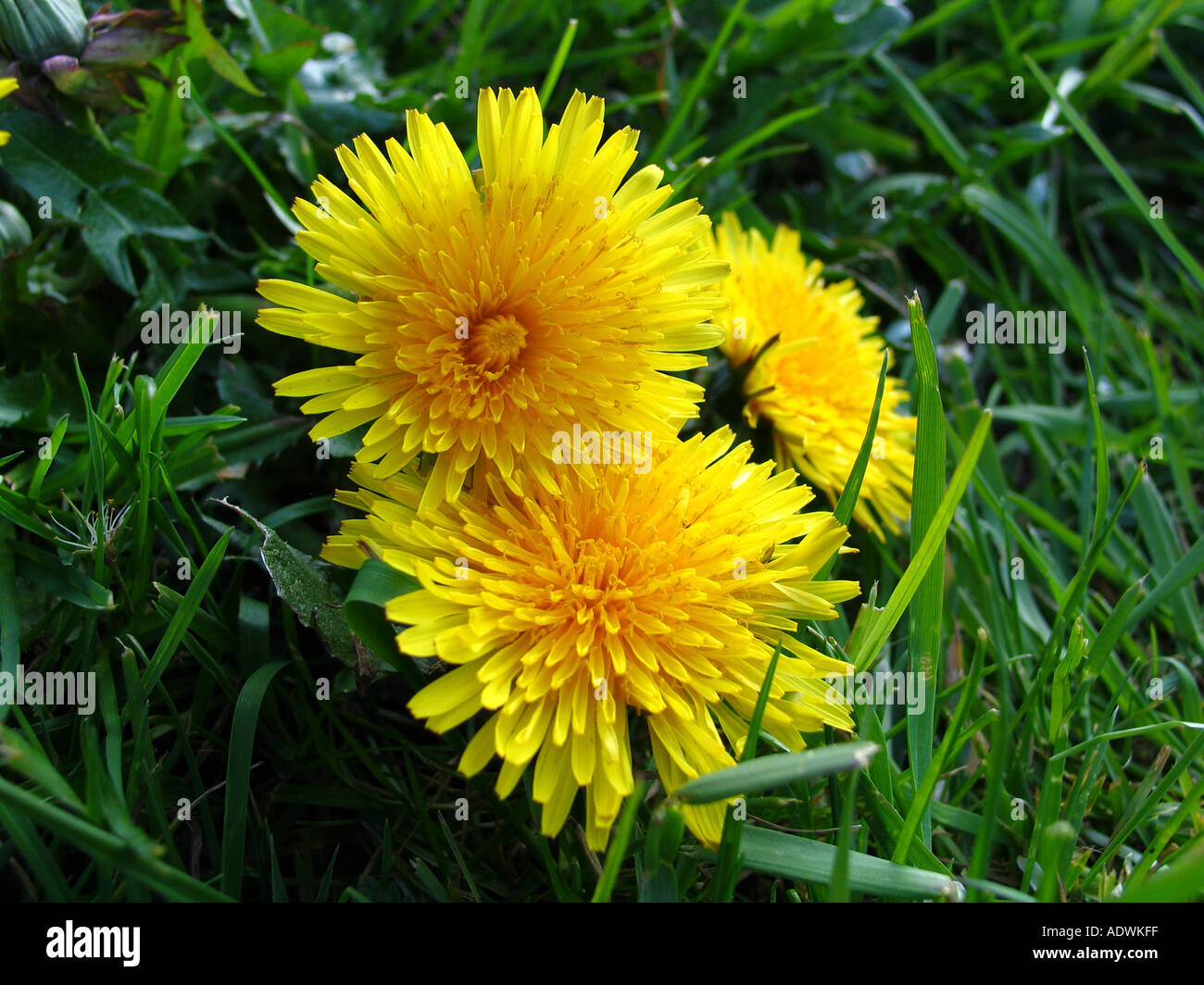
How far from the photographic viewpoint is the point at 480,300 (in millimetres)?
1612

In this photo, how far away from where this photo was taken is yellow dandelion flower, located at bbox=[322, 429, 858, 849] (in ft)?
4.80

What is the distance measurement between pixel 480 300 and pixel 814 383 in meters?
0.91

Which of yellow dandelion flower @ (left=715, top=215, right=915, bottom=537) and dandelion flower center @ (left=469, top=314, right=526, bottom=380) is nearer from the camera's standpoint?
dandelion flower center @ (left=469, top=314, right=526, bottom=380)

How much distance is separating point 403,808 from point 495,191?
120 cm

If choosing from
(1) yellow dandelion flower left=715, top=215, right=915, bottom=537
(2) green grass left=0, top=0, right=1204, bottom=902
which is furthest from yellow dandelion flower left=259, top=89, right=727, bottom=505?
(1) yellow dandelion flower left=715, top=215, right=915, bottom=537

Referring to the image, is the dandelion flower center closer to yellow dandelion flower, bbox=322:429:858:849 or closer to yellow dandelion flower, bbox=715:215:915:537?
yellow dandelion flower, bbox=322:429:858:849

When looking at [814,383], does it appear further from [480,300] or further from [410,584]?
[410,584]

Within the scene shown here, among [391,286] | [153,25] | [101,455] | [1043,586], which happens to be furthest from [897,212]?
[101,455]

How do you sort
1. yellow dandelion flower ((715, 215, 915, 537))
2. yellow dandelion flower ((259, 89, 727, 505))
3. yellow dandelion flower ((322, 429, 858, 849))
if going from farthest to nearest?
yellow dandelion flower ((715, 215, 915, 537)) < yellow dandelion flower ((259, 89, 727, 505)) < yellow dandelion flower ((322, 429, 858, 849))

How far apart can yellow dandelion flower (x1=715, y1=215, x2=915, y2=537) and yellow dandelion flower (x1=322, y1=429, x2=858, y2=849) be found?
39 cm

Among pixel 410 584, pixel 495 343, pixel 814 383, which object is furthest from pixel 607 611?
pixel 814 383

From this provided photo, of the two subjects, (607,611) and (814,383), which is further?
(814,383)

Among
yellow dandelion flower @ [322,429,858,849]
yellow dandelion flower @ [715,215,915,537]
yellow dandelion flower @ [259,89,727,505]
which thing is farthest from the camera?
yellow dandelion flower @ [715,215,915,537]
